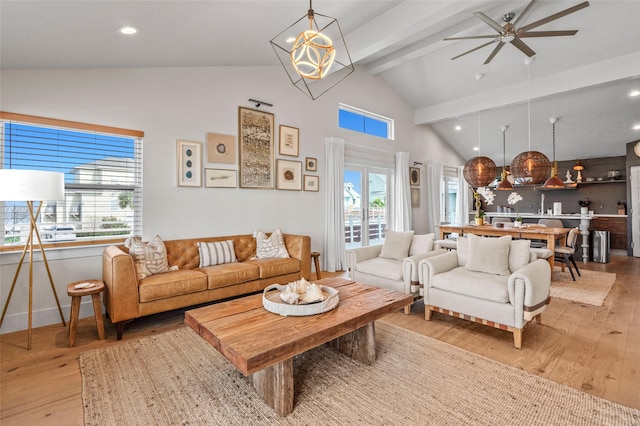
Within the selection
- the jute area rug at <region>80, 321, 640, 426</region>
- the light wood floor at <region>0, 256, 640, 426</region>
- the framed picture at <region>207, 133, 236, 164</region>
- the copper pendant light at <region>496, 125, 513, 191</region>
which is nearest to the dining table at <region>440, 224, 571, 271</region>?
the copper pendant light at <region>496, 125, 513, 191</region>

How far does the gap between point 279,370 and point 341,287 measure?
1.12m

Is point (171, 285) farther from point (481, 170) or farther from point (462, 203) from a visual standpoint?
point (462, 203)

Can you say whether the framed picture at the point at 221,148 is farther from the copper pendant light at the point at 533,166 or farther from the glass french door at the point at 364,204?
the copper pendant light at the point at 533,166

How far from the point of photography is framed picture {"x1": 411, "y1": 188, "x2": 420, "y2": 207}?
7698mm

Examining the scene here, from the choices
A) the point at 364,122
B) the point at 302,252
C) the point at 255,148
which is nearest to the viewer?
the point at 302,252

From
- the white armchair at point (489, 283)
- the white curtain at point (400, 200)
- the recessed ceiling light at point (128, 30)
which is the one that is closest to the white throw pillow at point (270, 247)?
the white armchair at point (489, 283)

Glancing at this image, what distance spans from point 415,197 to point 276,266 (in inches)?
195

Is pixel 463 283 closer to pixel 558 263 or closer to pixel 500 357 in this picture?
pixel 500 357

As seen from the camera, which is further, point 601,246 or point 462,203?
point 462,203

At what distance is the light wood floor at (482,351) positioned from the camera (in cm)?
198

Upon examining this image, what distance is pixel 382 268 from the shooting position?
3.77 metres

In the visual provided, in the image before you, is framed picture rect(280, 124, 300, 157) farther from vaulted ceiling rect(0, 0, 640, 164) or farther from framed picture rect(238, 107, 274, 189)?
vaulted ceiling rect(0, 0, 640, 164)

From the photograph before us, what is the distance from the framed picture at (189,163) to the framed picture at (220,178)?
11 cm

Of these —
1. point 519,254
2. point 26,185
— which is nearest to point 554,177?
point 519,254
